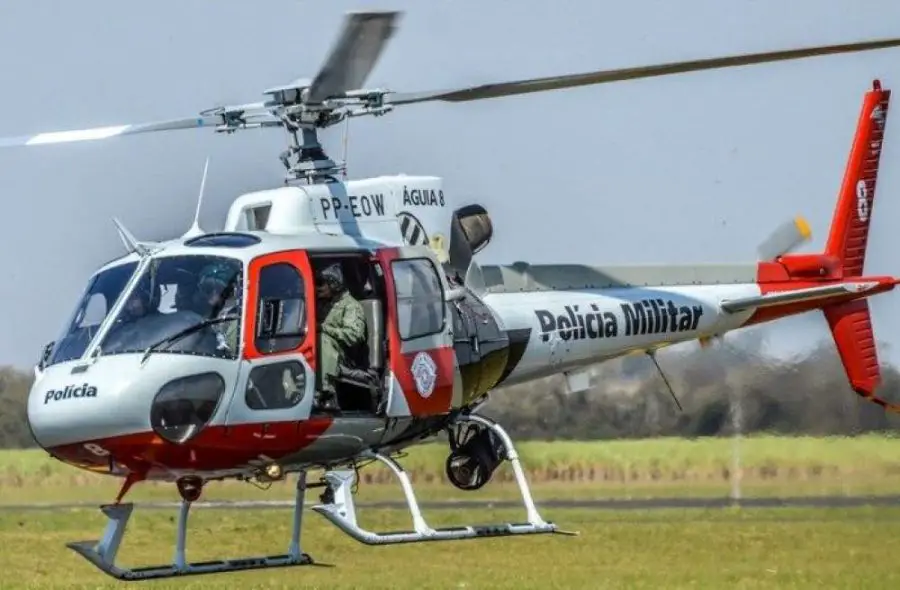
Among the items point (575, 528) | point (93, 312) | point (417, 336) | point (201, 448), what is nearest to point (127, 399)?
point (201, 448)

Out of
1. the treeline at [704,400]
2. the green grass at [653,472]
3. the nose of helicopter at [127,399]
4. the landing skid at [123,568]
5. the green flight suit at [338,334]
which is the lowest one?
the green grass at [653,472]

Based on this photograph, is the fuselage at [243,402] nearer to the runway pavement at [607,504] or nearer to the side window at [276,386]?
the side window at [276,386]

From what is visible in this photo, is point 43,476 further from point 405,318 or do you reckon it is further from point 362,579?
point 405,318

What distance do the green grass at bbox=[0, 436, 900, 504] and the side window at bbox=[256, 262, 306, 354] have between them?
1116 cm

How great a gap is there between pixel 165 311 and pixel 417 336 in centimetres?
193

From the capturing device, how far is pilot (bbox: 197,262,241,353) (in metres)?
13.9

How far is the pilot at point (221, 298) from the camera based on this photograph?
13.9m

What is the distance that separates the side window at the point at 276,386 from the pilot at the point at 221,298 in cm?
27

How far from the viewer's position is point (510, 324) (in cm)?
1611

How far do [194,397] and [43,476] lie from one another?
1528 cm

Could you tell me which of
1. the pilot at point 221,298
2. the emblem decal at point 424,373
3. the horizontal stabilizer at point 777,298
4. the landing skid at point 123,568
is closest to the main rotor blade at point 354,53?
the pilot at point 221,298

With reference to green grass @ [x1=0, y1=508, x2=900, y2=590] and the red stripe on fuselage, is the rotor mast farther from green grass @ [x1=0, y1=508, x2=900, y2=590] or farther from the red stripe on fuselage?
green grass @ [x1=0, y1=508, x2=900, y2=590]

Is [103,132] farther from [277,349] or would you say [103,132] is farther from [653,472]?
[653,472]

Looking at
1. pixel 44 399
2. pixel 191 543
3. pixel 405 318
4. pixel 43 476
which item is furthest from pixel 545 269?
pixel 43 476
